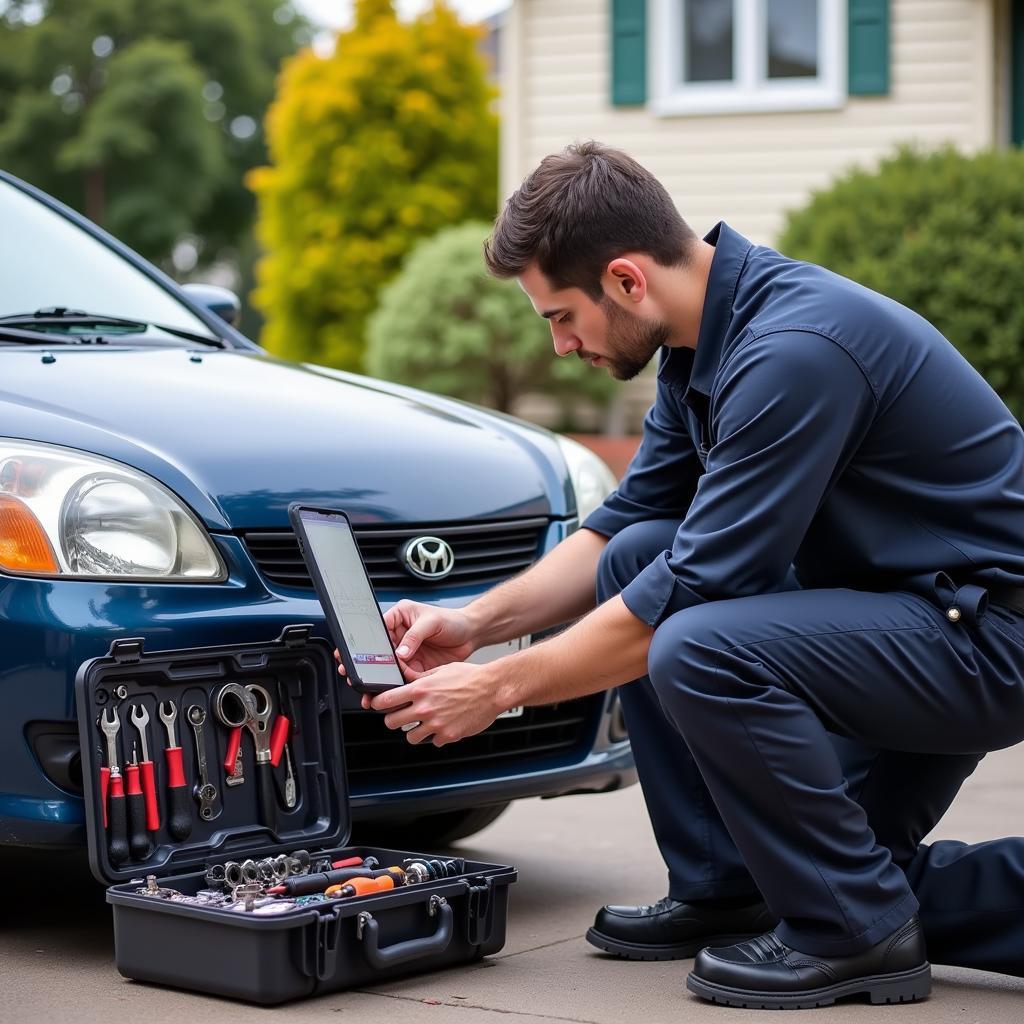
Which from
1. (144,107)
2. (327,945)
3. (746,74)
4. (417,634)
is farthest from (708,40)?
(144,107)

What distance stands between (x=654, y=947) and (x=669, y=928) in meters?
0.04

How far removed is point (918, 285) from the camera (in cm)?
882

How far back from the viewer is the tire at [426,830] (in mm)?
3916

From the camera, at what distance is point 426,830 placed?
3957mm

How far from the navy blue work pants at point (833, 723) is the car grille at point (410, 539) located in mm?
661

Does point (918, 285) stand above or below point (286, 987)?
above

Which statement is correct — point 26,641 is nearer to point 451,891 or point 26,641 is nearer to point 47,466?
point 47,466

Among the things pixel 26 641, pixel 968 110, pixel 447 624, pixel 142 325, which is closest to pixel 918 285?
pixel 968 110

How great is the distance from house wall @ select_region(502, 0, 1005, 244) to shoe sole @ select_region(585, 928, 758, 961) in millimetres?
8706

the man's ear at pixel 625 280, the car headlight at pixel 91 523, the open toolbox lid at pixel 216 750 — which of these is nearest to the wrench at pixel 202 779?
Answer: the open toolbox lid at pixel 216 750

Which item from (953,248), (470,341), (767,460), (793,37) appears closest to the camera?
(767,460)

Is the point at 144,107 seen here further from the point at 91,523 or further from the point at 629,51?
the point at 91,523

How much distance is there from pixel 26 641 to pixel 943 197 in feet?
23.7

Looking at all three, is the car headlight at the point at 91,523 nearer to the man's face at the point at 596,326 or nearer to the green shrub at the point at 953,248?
the man's face at the point at 596,326
